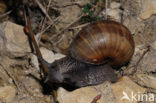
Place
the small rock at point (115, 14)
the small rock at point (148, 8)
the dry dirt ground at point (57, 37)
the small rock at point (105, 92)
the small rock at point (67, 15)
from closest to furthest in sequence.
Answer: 1. the small rock at point (105, 92)
2. the dry dirt ground at point (57, 37)
3. the small rock at point (148, 8)
4. the small rock at point (115, 14)
5. the small rock at point (67, 15)

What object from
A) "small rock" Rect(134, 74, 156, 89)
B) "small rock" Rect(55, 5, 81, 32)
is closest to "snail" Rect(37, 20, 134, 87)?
"small rock" Rect(134, 74, 156, 89)

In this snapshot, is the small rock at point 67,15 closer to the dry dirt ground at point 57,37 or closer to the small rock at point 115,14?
the dry dirt ground at point 57,37

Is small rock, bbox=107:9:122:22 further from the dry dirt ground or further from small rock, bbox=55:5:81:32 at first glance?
small rock, bbox=55:5:81:32

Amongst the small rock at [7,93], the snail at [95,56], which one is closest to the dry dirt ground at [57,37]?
the small rock at [7,93]

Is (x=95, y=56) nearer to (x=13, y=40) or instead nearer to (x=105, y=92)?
(x=105, y=92)

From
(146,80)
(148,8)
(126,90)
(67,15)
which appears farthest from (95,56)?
(148,8)
